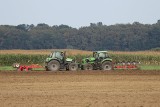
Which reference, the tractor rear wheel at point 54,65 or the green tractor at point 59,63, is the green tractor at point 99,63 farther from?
the tractor rear wheel at point 54,65

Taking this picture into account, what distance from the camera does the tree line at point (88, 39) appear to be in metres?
95.4

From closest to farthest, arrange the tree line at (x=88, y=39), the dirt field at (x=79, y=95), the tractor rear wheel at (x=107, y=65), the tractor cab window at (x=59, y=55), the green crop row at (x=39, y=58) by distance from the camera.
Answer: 1. the dirt field at (x=79, y=95)
2. the tractor cab window at (x=59, y=55)
3. the tractor rear wheel at (x=107, y=65)
4. the green crop row at (x=39, y=58)
5. the tree line at (x=88, y=39)

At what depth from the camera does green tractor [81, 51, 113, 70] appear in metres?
33.2

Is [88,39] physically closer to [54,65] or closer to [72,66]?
[72,66]

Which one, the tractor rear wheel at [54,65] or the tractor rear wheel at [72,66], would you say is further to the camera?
the tractor rear wheel at [72,66]

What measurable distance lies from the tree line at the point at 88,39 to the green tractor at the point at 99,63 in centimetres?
5886

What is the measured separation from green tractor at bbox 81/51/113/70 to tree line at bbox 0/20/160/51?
2317 inches

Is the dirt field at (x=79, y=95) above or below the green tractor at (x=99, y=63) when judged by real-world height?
below

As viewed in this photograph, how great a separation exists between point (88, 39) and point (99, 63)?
6670cm

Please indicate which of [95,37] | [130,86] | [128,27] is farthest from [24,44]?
[130,86]

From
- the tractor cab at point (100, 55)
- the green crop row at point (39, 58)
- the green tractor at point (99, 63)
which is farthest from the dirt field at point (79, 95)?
the green crop row at point (39, 58)

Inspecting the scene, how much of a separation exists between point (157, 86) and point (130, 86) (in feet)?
3.90

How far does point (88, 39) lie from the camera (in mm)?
99938

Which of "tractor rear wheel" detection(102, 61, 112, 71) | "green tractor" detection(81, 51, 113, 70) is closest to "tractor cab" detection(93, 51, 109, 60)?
"green tractor" detection(81, 51, 113, 70)
